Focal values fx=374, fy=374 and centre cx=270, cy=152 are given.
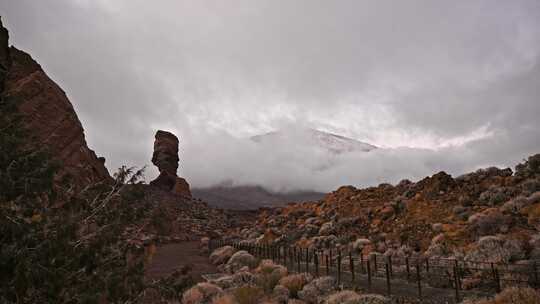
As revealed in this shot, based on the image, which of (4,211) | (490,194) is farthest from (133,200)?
(490,194)

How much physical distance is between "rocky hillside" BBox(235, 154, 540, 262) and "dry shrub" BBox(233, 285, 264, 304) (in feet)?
30.1

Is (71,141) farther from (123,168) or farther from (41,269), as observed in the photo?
(41,269)

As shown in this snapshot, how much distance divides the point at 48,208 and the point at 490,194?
88.3ft

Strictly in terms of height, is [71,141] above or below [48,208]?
above

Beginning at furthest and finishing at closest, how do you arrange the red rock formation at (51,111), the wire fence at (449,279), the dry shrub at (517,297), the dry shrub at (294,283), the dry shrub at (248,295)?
the red rock formation at (51,111) → the dry shrub at (294,283) → the dry shrub at (248,295) → the wire fence at (449,279) → the dry shrub at (517,297)

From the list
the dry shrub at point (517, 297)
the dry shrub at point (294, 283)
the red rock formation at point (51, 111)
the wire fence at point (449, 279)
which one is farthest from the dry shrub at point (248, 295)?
the red rock formation at point (51, 111)

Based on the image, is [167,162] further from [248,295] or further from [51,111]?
[248,295]

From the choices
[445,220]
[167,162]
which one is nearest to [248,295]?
[445,220]

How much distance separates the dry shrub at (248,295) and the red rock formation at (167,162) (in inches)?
3603

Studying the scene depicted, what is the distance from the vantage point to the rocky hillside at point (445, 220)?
701 inches

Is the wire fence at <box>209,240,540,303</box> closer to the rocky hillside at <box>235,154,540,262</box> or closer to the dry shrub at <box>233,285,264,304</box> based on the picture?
the rocky hillside at <box>235,154,540,262</box>

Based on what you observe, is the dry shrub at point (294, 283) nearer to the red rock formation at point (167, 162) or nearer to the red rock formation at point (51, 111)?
the red rock formation at point (51, 111)

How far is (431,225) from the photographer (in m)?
25.0

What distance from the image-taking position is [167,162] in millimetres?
106750
